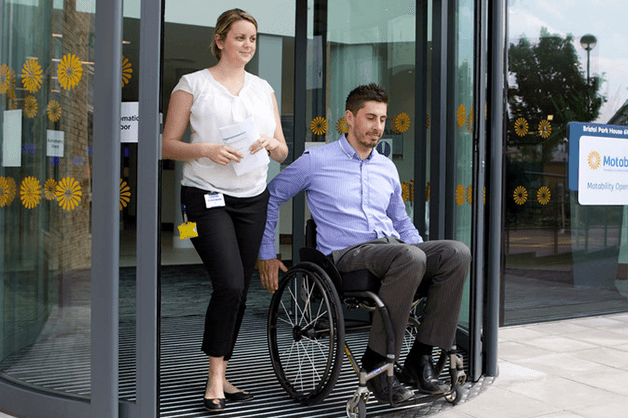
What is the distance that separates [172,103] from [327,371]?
1213 mm

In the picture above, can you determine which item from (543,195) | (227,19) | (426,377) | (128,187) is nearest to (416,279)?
(426,377)

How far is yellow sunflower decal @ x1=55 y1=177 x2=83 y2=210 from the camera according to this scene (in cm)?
265

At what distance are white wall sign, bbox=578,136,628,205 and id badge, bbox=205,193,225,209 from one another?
349cm

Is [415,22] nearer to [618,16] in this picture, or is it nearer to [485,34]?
[485,34]

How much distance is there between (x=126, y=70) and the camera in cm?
252

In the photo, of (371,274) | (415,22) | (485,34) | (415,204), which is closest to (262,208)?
(371,274)

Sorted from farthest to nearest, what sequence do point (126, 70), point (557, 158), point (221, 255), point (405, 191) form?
point (557, 158) → point (405, 191) → point (221, 255) → point (126, 70)

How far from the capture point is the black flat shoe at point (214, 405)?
9.41 feet

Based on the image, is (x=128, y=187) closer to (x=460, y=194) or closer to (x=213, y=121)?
(x=213, y=121)

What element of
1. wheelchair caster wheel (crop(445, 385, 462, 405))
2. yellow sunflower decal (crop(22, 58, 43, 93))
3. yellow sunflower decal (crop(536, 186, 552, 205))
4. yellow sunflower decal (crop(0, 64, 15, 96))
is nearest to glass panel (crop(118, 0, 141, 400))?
yellow sunflower decal (crop(22, 58, 43, 93))

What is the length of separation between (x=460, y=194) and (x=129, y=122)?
212cm

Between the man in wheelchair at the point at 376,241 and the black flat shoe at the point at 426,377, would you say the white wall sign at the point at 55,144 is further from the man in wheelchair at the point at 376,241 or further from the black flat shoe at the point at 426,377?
the black flat shoe at the point at 426,377

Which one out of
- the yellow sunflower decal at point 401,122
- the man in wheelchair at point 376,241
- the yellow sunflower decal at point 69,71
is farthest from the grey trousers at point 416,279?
the yellow sunflower decal at point 401,122

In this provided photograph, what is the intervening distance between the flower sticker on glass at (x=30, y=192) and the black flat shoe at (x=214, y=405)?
1.05m
